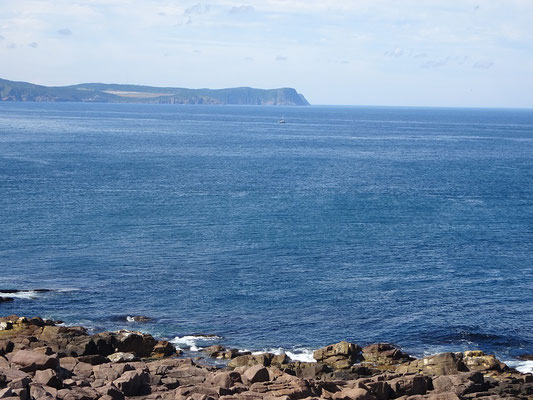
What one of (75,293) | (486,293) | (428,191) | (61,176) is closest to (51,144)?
(61,176)

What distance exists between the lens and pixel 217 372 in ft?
143

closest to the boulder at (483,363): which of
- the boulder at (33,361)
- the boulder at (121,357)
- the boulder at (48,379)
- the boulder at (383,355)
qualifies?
the boulder at (383,355)

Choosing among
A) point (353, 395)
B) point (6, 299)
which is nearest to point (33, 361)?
point (353, 395)

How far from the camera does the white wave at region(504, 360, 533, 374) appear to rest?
51.8 metres

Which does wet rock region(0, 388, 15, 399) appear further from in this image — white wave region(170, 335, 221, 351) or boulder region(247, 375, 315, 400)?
white wave region(170, 335, 221, 351)

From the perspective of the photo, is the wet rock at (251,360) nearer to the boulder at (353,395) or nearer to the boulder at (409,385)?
the boulder at (409,385)

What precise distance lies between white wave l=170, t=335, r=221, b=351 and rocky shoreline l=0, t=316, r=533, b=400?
130cm

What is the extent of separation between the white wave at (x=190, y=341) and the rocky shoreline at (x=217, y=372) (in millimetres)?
1304

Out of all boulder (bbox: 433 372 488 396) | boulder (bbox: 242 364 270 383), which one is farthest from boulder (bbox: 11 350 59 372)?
boulder (bbox: 433 372 488 396)

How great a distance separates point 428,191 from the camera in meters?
127

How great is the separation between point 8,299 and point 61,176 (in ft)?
239

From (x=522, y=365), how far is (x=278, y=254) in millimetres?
33546

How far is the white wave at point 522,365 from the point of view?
170 ft

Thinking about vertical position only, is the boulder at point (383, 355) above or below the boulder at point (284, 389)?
below
